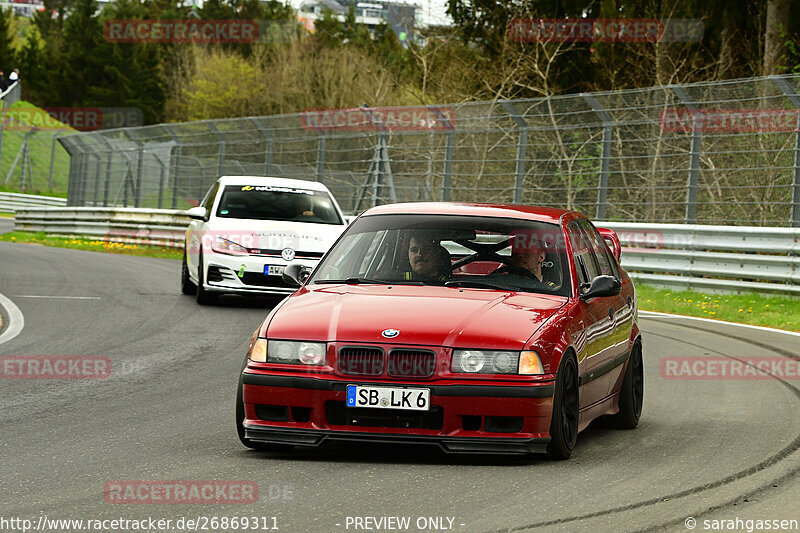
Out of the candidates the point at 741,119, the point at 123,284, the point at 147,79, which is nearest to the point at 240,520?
the point at 123,284

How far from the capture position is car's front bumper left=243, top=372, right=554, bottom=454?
20.2 feet

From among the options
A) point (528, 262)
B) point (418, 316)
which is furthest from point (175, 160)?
point (418, 316)

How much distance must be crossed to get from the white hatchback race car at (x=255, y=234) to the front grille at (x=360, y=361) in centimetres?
905

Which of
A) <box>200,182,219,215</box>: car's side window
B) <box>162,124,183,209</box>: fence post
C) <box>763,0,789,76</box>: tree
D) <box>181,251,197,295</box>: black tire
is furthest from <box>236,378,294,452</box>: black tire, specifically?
<box>162,124,183,209</box>: fence post

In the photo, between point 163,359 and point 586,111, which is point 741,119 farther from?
point 163,359

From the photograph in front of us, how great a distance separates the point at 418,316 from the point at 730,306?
11.7 metres

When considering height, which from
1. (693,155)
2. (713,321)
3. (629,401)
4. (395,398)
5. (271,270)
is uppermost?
(693,155)

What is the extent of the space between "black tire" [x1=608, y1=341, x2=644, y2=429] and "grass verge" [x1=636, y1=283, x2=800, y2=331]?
752 centimetres

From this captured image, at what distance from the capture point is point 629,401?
7844 mm

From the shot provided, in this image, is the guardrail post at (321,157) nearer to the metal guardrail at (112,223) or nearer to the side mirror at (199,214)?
the metal guardrail at (112,223)

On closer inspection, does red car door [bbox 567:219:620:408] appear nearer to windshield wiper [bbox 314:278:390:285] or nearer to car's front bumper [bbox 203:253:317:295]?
windshield wiper [bbox 314:278:390:285]

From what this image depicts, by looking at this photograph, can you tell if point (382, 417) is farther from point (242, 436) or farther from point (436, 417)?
point (242, 436)

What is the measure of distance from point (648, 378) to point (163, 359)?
4.00 meters

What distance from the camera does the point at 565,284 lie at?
7285 mm
